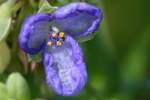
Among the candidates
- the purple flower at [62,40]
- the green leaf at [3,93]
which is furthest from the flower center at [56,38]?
the green leaf at [3,93]

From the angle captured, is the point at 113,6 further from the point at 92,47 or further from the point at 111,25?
the point at 92,47

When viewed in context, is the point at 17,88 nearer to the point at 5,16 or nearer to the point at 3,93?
the point at 3,93

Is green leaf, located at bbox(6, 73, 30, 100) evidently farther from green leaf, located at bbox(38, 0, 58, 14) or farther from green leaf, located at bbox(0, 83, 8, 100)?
green leaf, located at bbox(38, 0, 58, 14)

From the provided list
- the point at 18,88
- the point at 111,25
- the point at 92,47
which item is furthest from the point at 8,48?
the point at 111,25

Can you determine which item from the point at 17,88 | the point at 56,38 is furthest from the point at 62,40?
the point at 17,88

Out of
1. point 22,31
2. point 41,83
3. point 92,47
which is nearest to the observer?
point 22,31

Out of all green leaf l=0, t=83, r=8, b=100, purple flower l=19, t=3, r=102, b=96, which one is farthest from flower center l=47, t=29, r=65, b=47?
green leaf l=0, t=83, r=8, b=100

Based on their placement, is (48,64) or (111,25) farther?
(111,25)
